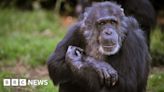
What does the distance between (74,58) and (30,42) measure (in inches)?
160

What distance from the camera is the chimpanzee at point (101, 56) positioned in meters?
5.42

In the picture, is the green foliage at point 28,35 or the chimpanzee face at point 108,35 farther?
the green foliage at point 28,35

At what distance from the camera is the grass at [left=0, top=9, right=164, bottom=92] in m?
6.87

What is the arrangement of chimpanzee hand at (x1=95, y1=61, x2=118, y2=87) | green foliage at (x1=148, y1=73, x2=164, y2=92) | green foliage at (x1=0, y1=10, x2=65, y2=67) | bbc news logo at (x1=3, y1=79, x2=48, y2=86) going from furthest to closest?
green foliage at (x1=0, y1=10, x2=65, y2=67)
green foliage at (x1=148, y1=73, x2=164, y2=92)
bbc news logo at (x1=3, y1=79, x2=48, y2=86)
chimpanzee hand at (x1=95, y1=61, x2=118, y2=87)

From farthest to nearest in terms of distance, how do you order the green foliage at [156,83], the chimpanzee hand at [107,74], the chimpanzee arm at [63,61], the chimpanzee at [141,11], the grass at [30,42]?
the chimpanzee at [141,11]
the grass at [30,42]
the green foliage at [156,83]
the chimpanzee arm at [63,61]
the chimpanzee hand at [107,74]

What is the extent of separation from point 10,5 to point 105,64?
6.40m

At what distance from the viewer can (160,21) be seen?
35.6ft

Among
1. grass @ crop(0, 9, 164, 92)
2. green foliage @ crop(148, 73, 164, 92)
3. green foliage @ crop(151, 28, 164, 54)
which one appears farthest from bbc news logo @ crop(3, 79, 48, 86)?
green foliage @ crop(151, 28, 164, 54)

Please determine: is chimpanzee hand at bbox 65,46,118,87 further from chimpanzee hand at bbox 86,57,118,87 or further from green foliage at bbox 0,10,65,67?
green foliage at bbox 0,10,65,67

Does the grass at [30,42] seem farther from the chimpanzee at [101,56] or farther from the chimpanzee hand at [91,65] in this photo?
the chimpanzee hand at [91,65]

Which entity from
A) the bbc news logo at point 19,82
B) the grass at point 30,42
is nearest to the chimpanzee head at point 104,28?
the bbc news logo at point 19,82

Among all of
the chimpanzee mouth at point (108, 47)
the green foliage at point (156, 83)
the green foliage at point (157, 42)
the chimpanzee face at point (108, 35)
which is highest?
the chimpanzee face at point (108, 35)

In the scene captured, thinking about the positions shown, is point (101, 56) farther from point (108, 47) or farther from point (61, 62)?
point (61, 62)

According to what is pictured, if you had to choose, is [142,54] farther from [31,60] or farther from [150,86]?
[31,60]
